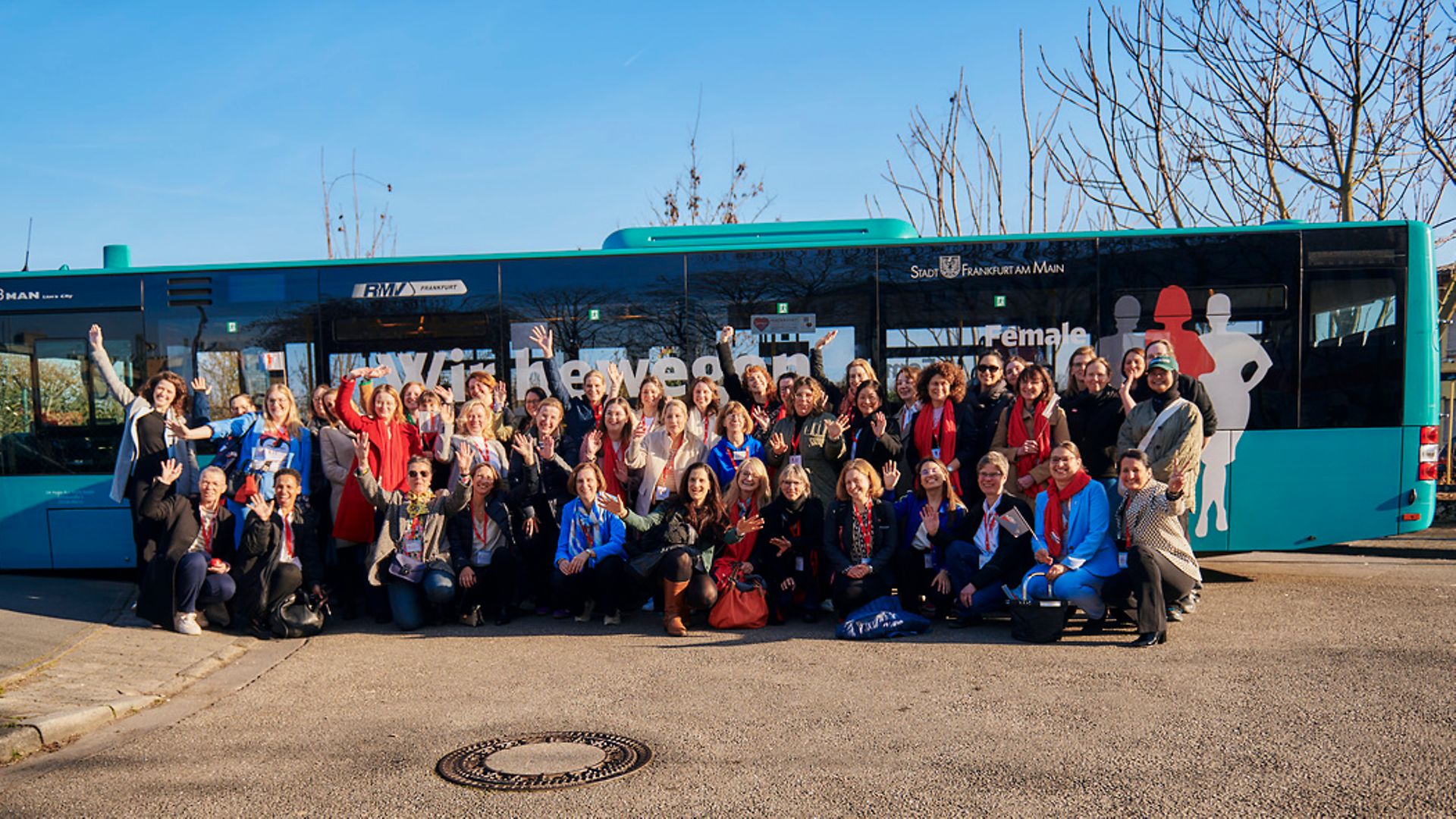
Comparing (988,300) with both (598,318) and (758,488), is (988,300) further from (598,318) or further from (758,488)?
(598,318)

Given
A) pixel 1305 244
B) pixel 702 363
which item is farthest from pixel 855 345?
pixel 1305 244

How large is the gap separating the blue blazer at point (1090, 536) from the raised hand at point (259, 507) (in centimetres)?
540

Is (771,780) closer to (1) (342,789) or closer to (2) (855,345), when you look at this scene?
(1) (342,789)

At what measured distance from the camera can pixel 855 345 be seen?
9.22 metres

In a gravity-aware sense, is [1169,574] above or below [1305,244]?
below

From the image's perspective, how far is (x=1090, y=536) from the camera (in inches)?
294

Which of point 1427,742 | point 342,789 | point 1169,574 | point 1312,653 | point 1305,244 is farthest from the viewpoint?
point 1305,244

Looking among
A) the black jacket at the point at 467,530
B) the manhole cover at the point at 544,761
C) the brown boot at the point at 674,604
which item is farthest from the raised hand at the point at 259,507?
the manhole cover at the point at 544,761

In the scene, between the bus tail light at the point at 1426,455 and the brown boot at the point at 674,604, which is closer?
the brown boot at the point at 674,604

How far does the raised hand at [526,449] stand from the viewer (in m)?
8.47

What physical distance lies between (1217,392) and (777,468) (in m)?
3.60

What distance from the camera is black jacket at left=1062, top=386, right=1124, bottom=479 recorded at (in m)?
8.35

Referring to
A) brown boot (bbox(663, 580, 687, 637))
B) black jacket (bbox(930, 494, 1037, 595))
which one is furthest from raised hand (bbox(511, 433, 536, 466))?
black jacket (bbox(930, 494, 1037, 595))

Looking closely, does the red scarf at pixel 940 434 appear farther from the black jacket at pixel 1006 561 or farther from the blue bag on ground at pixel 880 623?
the blue bag on ground at pixel 880 623
